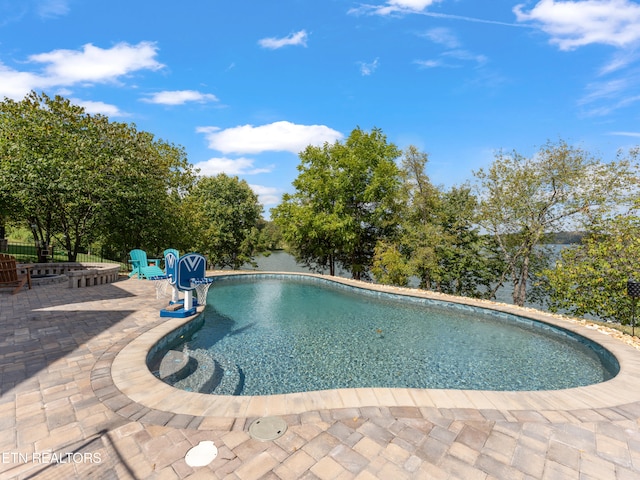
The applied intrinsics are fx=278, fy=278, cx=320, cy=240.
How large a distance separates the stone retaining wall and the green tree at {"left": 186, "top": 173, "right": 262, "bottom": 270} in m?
10.9

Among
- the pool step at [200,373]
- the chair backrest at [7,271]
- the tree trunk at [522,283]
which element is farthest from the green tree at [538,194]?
the chair backrest at [7,271]

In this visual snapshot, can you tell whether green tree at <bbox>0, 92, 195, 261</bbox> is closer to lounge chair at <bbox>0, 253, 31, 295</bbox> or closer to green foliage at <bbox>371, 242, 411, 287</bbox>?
lounge chair at <bbox>0, 253, 31, 295</bbox>

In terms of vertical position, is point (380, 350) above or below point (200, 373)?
below

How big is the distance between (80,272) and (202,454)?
10307 millimetres

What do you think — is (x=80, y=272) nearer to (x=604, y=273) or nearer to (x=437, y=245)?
(x=437, y=245)

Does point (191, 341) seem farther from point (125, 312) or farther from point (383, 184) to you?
point (383, 184)

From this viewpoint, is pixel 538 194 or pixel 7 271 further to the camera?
pixel 538 194

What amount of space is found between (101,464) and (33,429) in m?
1.08

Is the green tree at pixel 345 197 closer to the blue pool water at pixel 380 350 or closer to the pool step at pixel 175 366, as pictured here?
the blue pool water at pixel 380 350

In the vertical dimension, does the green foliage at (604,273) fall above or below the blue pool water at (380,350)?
above

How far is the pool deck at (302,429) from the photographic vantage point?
7.77 feet

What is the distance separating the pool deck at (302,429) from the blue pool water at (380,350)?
141 centimetres

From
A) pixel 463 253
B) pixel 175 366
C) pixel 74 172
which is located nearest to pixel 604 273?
pixel 463 253

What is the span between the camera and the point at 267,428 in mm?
2854
